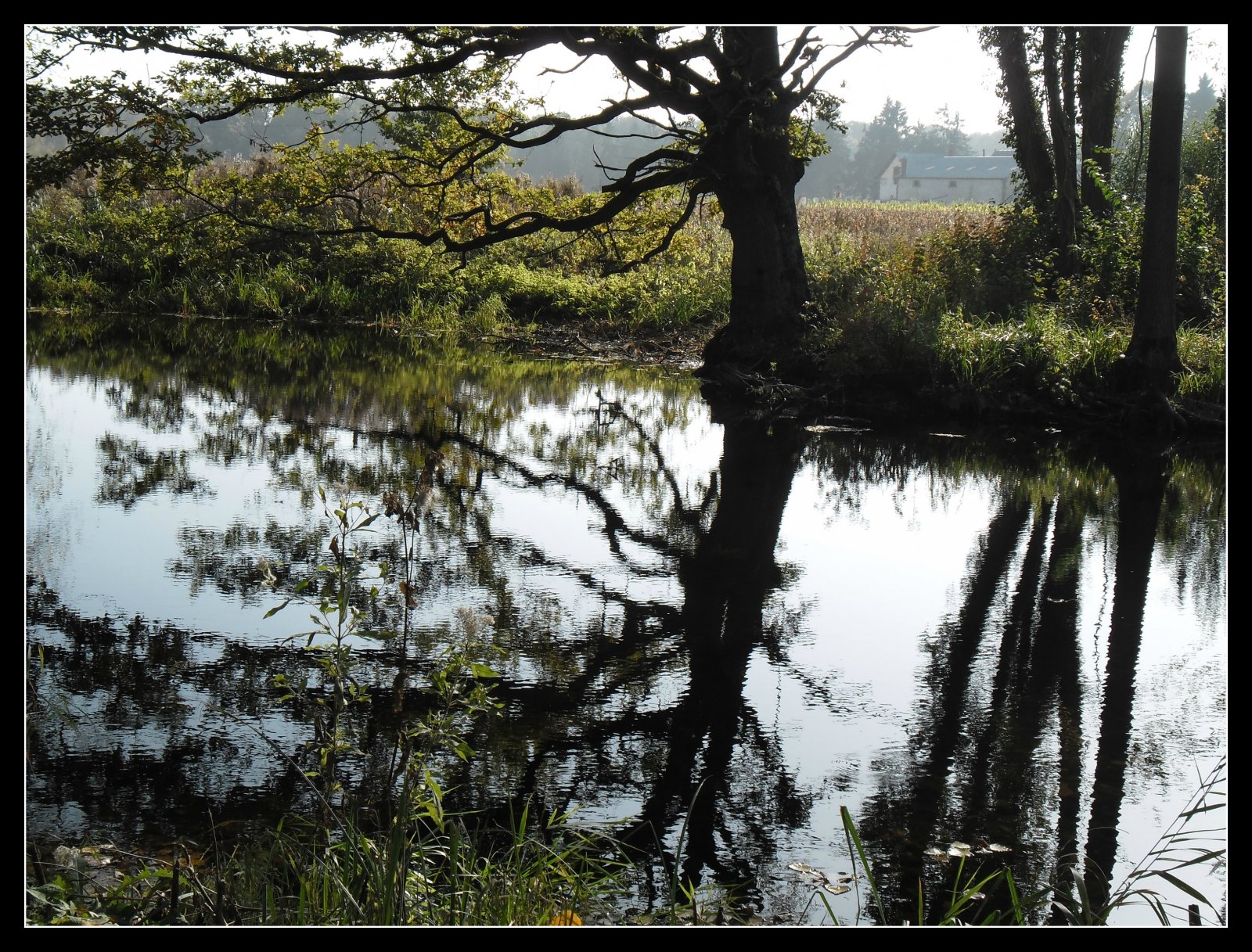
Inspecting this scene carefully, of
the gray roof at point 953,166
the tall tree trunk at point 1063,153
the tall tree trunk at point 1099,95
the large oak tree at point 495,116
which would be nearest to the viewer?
the large oak tree at point 495,116

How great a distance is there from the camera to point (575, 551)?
7.43 m

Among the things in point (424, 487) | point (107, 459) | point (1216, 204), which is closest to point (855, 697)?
point (424, 487)

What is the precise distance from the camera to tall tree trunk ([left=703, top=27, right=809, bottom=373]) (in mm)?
14820

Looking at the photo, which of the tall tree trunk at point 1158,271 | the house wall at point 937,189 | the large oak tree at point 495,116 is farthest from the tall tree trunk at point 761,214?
the house wall at point 937,189

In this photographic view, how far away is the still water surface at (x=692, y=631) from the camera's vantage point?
3984 mm

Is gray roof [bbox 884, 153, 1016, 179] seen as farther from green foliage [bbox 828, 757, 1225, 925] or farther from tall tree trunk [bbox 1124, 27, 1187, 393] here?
green foliage [bbox 828, 757, 1225, 925]

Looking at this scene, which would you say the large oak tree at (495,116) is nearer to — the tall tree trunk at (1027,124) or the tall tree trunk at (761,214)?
the tall tree trunk at (761,214)

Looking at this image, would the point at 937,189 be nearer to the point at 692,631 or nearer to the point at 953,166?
the point at 953,166

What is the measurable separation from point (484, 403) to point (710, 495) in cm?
500

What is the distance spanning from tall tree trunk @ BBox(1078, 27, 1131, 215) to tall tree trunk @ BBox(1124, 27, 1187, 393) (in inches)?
Result: 261

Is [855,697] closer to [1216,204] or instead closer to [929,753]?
[929,753]

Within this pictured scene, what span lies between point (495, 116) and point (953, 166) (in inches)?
2897

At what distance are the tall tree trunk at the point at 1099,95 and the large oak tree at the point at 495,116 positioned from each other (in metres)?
5.76

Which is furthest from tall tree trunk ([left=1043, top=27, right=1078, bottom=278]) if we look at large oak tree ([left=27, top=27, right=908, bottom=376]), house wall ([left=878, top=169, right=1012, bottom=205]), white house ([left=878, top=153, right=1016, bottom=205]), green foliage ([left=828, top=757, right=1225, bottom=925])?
white house ([left=878, top=153, right=1016, bottom=205])
